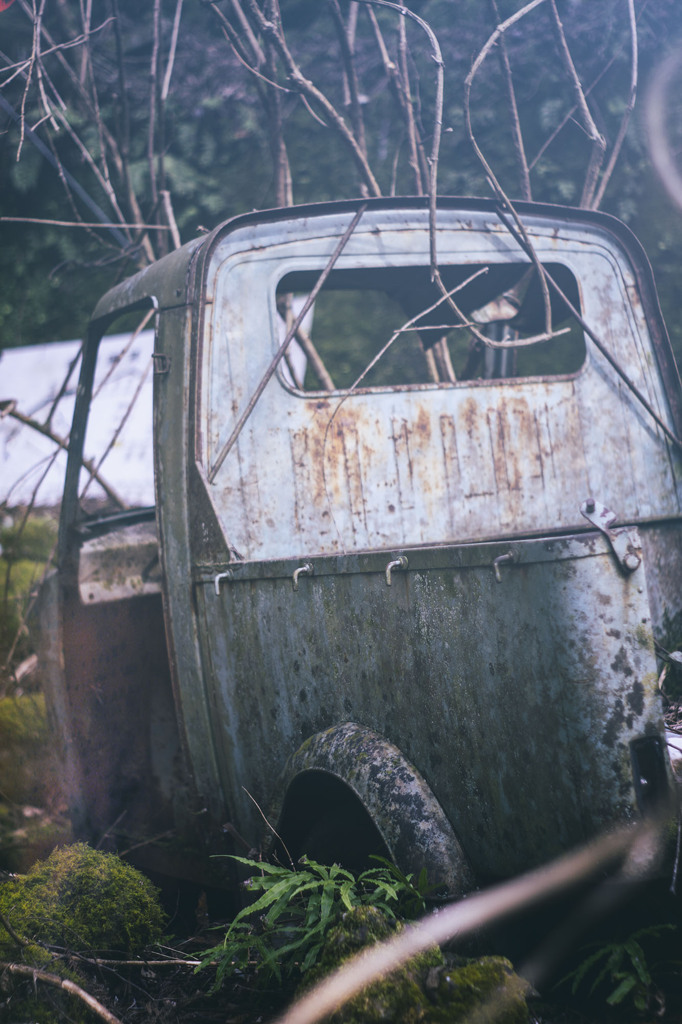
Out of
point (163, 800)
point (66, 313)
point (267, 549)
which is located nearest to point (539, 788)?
point (267, 549)

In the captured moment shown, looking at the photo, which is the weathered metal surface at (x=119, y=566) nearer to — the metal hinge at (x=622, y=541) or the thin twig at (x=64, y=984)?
the thin twig at (x=64, y=984)

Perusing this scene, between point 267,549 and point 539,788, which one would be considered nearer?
point 539,788

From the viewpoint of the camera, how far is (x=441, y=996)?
4.60ft

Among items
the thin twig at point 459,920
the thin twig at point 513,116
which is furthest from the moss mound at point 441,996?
the thin twig at point 513,116

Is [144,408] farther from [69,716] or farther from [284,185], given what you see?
[69,716]

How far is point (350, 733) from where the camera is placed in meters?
1.95

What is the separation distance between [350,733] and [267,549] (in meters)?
0.86

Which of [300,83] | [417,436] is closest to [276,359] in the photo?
[417,436]

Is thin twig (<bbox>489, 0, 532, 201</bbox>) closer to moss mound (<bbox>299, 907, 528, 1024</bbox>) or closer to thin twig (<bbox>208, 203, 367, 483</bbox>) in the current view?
thin twig (<bbox>208, 203, 367, 483</bbox>)

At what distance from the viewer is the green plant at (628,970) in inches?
53.5

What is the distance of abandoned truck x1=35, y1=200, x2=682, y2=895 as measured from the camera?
143 cm

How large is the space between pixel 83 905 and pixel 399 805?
114 centimetres

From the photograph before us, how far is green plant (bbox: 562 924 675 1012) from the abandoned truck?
7.3 inches

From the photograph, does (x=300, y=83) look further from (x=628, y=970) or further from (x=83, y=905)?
(x=628, y=970)
